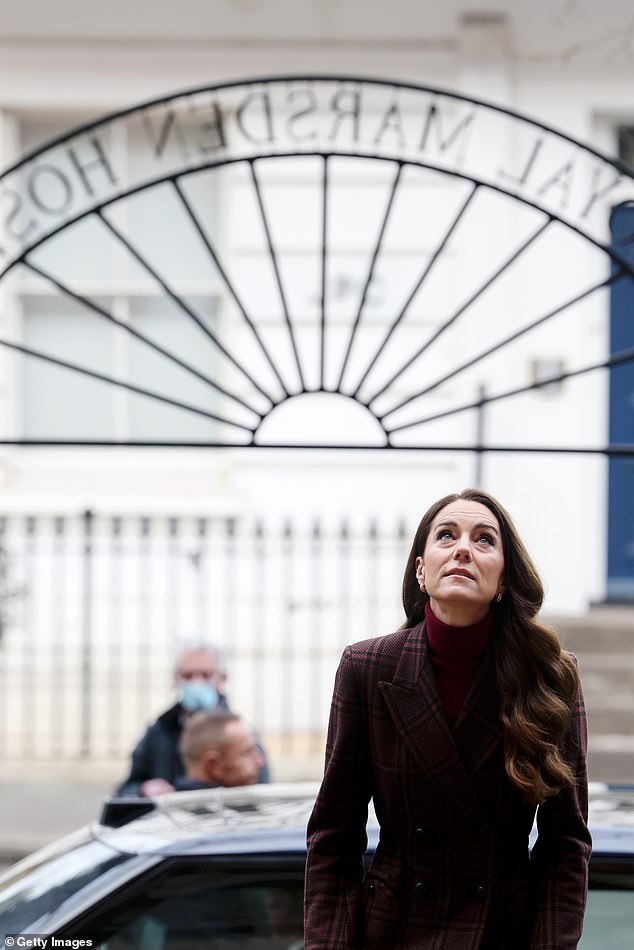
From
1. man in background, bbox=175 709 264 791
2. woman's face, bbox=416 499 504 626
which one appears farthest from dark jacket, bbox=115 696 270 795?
woman's face, bbox=416 499 504 626

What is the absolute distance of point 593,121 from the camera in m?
9.19

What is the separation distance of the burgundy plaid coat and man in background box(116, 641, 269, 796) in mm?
2731

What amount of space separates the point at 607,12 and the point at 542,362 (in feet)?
7.53

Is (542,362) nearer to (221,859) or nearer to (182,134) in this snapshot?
(182,134)

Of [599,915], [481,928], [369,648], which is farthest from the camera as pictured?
[599,915]

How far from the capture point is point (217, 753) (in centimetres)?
475

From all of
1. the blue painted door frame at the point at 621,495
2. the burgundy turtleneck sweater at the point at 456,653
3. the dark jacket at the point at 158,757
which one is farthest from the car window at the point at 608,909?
the blue painted door frame at the point at 621,495

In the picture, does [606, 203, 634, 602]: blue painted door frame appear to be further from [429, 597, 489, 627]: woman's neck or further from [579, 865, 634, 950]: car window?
[429, 597, 489, 627]: woman's neck

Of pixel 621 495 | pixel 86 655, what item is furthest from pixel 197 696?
pixel 621 495

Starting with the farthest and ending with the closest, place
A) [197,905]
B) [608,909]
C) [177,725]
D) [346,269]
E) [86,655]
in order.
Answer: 1. [346,269]
2. [86,655]
3. [177,725]
4. [197,905]
5. [608,909]

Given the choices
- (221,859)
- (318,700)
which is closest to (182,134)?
(318,700)

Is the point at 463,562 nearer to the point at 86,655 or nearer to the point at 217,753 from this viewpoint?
the point at 217,753

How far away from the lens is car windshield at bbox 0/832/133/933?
2.98 metres

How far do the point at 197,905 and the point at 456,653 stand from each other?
0.92 m
